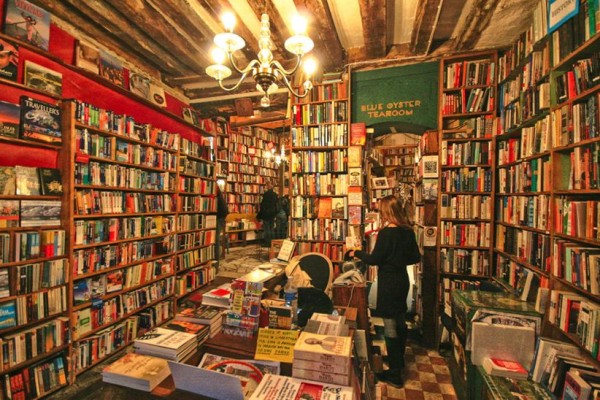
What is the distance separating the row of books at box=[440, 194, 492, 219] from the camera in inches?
125

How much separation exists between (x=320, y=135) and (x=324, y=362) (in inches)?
127

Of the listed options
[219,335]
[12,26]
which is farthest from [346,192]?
[12,26]

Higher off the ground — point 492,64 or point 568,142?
point 492,64

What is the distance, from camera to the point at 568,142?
1857 mm

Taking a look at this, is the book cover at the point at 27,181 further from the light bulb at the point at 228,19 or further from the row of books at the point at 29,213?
the light bulb at the point at 228,19

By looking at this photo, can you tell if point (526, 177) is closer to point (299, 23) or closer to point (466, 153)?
point (466, 153)

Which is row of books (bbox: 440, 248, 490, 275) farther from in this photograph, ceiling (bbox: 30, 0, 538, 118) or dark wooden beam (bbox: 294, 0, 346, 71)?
dark wooden beam (bbox: 294, 0, 346, 71)

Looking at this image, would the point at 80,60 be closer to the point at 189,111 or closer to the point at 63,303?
the point at 189,111

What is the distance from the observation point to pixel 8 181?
84.5 inches

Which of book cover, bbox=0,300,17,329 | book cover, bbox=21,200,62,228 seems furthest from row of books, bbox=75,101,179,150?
book cover, bbox=0,300,17,329

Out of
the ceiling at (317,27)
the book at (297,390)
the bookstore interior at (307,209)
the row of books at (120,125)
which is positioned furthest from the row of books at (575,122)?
the row of books at (120,125)

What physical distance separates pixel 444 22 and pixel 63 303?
450cm

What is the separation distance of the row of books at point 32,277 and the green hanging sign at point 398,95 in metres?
3.47

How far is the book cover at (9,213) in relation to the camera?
82.6 inches
